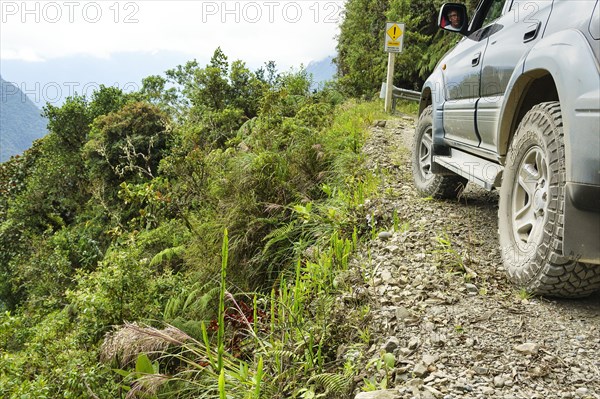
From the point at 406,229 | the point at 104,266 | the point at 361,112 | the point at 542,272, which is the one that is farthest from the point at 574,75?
the point at 361,112

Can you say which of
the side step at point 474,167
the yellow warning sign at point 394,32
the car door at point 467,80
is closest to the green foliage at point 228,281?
the side step at point 474,167

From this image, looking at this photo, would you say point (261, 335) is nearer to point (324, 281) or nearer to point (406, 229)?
point (324, 281)

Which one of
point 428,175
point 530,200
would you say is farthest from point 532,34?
point 428,175

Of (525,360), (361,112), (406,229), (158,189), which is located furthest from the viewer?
(361,112)

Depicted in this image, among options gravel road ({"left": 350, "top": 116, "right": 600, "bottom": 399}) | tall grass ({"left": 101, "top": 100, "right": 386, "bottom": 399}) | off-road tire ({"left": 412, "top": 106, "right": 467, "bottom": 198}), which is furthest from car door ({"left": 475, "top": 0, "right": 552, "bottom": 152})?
tall grass ({"left": 101, "top": 100, "right": 386, "bottom": 399})

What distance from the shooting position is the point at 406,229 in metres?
3.64

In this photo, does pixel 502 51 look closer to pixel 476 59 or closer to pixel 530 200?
pixel 476 59

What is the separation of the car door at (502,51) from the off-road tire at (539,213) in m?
0.42

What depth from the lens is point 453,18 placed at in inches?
147

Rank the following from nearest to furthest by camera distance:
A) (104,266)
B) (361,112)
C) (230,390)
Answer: (230,390)
(104,266)
(361,112)

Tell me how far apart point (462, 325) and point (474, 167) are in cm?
149

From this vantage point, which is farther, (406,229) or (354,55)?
(354,55)

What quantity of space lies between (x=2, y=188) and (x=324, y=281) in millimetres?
26093

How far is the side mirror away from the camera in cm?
365
